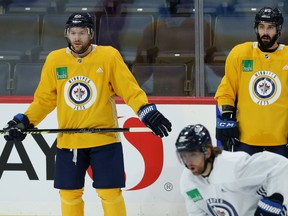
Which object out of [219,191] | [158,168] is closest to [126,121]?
[158,168]

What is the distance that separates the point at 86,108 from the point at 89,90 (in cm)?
8

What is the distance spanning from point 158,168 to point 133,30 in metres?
0.85

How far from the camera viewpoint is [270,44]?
158 inches

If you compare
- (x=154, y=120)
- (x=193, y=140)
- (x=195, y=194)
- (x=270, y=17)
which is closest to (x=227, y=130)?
(x=154, y=120)

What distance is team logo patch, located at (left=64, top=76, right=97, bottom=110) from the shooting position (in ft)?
13.1

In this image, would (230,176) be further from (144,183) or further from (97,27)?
(97,27)

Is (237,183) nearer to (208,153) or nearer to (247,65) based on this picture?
(208,153)

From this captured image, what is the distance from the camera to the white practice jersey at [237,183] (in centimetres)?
298

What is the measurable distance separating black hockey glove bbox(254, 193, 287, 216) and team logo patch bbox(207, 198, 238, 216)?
0.47 feet

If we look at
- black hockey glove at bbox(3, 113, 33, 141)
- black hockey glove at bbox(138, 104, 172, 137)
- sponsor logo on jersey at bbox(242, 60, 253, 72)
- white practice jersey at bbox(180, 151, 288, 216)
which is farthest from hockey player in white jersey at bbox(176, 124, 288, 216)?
black hockey glove at bbox(3, 113, 33, 141)

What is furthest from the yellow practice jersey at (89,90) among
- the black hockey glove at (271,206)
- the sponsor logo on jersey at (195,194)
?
the black hockey glove at (271,206)

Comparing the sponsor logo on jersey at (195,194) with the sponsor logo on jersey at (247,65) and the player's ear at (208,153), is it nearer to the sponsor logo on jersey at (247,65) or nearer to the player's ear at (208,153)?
the player's ear at (208,153)

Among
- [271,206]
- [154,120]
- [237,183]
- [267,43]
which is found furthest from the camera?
[267,43]

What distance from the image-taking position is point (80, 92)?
13.1 ft
